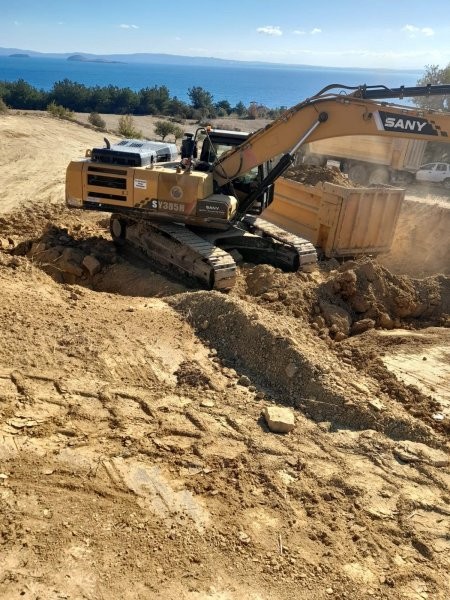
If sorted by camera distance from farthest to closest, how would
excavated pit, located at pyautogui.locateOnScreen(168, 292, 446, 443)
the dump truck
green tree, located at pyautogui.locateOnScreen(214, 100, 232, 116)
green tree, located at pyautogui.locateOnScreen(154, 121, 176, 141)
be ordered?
green tree, located at pyautogui.locateOnScreen(214, 100, 232, 116) → green tree, located at pyautogui.locateOnScreen(154, 121, 176, 141) → the dump truck → excavated pit, located at pyautogui.locateOnScreen(168, 292, 446, 443)

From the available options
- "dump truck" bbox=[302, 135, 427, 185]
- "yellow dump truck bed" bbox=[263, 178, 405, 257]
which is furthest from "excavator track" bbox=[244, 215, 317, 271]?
"dump truck" bbox=[302, 135, 427, 185]

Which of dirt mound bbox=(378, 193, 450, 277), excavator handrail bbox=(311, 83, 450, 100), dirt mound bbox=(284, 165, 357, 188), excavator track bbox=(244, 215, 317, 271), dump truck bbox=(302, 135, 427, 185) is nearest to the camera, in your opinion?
excavator handrail bbox=(311, 83, 450, 100)

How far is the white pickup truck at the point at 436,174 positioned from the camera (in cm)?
2272

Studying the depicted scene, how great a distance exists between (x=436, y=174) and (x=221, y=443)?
20873 mm

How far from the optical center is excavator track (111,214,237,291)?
328 inches

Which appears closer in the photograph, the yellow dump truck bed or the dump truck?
the yellow dump truck bed

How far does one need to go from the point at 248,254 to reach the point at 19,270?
4.07 m

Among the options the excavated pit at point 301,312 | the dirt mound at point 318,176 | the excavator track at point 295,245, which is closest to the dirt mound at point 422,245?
the excavated pit at point 301,312

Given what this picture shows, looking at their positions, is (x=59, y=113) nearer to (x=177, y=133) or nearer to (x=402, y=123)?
(x=177, y=133)

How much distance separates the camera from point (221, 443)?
494cm

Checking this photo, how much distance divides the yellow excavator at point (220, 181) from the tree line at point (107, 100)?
3917 cm

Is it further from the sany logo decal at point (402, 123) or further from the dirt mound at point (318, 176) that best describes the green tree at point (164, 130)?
the sany logo decal at point (402, 123)

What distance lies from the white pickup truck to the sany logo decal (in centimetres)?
1594

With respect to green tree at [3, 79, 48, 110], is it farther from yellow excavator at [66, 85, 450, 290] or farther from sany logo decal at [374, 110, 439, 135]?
sany logo decal at [374, 110, 439, 135]
